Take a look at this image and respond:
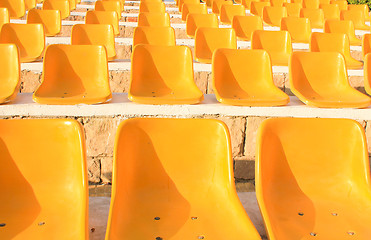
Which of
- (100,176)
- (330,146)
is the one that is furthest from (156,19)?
(330,146)

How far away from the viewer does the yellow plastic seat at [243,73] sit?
3.03m

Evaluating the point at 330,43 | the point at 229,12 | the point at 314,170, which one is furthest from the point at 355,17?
the point at 314,170

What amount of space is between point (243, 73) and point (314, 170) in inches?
54.4

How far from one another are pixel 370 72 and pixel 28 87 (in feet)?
9.71

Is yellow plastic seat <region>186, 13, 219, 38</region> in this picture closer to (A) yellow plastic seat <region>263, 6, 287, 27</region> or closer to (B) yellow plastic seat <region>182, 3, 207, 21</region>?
(B) yellow plastic seat <region>182, 3, 207, 21</region>

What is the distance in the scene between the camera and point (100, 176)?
8.55 ft

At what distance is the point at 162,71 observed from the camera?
309cm

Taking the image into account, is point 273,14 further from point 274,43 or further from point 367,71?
point 367,71

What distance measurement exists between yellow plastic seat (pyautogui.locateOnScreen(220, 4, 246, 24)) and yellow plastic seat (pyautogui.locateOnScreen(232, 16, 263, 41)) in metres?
0.96

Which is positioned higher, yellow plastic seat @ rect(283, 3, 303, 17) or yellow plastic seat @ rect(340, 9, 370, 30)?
yellow plastic seat @ rect(283, 3, 303, 17)

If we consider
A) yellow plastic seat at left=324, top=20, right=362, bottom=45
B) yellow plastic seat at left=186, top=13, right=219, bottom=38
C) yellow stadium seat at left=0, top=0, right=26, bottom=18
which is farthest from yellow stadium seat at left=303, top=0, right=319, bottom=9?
yellow stadium seat at left=0, top=0, right=26, bottom=18

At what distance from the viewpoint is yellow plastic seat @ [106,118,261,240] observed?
1650mm

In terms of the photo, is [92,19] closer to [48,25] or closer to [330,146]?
[48,25]

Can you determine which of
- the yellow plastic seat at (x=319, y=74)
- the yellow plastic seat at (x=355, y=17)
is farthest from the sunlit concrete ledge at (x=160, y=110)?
the yellow plastic seat at (x=355, y=17)
